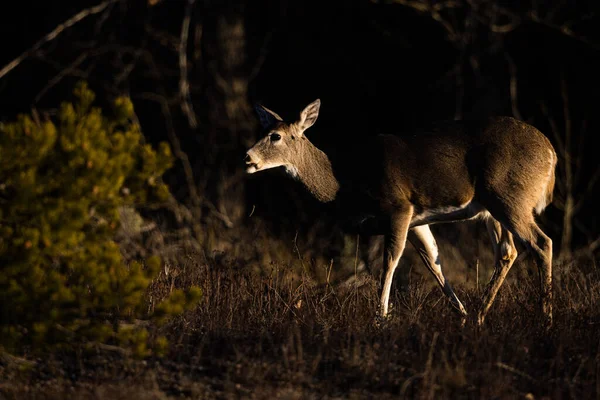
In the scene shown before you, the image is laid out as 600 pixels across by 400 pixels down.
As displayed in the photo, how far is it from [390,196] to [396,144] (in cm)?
53

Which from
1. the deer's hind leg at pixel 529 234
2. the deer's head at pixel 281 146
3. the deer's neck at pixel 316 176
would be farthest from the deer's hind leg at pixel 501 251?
the deer's head at pixel 281 146

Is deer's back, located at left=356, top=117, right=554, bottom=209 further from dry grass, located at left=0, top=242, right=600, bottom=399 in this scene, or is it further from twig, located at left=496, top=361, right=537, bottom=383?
twig, located at left=496, top=361, right=537, bottom=383

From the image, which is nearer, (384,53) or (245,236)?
(245,236)

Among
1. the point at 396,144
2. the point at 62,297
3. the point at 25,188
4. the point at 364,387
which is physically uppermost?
the point at 396,144

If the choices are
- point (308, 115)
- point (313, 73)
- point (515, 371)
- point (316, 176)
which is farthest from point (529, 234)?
point (313, 73)

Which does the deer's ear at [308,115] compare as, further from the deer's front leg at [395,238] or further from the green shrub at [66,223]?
the green shrub at [66,223]

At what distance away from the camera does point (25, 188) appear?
16.5 feet

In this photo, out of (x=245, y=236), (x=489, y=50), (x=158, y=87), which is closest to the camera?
(x=245, y=236)

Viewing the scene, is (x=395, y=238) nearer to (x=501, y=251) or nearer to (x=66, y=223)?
(x=501, y=251)

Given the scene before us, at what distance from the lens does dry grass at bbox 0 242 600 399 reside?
17.4ft

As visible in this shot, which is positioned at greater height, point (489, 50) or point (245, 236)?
point (489, 50)

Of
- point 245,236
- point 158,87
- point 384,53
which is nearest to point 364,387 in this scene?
point 245,236

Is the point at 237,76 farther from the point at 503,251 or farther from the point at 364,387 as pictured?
the point at 364,387

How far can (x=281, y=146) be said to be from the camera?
8.49 m
